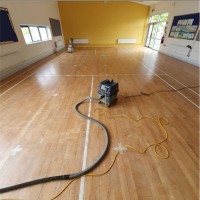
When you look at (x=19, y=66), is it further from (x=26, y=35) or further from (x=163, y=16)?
(x=163, y=16)

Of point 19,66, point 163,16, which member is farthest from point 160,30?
point 19,66

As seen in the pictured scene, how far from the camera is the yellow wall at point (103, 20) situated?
10.3 m

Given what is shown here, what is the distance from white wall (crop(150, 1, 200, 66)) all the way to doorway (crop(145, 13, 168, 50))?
49 cm

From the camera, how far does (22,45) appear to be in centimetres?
536

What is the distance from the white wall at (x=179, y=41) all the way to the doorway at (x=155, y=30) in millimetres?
488

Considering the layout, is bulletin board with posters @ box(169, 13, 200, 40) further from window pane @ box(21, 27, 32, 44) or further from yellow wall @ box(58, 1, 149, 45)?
window pane @ box(21, 27, 32, 44)

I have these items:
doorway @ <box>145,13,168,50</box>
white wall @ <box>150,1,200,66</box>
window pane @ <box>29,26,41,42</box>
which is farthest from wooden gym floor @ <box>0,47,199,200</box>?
doorway @ <box>145,13,168,50</box>

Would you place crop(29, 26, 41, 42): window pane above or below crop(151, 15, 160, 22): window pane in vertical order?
below

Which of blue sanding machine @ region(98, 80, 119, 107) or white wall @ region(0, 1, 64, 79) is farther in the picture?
white wall @ region(0, 1, 64, 79)

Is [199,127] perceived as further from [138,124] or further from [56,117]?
[56,117]

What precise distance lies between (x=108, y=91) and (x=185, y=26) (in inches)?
277

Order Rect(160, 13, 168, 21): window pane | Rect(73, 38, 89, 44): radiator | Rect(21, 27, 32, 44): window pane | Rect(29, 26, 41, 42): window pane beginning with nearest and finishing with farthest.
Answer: Rect(21, 27, 32, 44): window pane, Rect(29, 26, 41, 42): window pane, Rect(160, 13, 168, 21): window pane, Rect(73, 38, 89, 44): radiator

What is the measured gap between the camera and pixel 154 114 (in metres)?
2.61

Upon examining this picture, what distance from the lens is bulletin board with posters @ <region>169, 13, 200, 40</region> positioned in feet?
20.2
